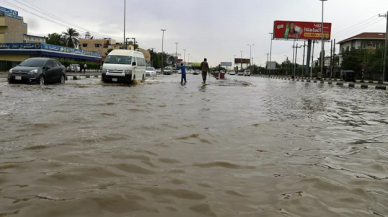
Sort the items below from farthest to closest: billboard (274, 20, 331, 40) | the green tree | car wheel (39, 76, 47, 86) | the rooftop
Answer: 1. the green tree
2. the rooftop
3. billboard (274, 20, 331, 40)
4. car wheel (39, 76, 47, 86)

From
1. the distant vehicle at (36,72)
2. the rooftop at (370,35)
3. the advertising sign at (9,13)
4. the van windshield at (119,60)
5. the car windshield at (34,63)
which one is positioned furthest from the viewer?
the rooftop at (370,35)

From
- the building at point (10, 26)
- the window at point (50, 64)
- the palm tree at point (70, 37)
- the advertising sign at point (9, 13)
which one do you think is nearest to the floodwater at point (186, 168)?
the window at point (50, 64)

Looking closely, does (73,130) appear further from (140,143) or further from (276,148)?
(276,148)

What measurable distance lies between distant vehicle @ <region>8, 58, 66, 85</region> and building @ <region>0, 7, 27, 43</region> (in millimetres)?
40196

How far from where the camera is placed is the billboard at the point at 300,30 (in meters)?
53.2

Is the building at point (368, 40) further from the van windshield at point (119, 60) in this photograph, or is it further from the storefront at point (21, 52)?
the van windshield at point (119, 60)

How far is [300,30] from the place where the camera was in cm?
5325

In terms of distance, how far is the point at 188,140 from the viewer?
454 cm

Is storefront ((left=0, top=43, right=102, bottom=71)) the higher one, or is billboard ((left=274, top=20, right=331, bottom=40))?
billboard ((left=274, top=20, right=331, bottom=40))

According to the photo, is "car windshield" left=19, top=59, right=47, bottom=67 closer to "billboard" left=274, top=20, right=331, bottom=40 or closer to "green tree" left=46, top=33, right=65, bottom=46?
"billboard" left=274, top=20, right=331, bottom=40

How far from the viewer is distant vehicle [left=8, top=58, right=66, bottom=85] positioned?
45.9ft

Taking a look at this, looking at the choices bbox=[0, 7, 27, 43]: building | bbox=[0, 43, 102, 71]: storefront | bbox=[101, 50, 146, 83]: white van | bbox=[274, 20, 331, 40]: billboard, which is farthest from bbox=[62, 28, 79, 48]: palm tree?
bbox=[101, 50, 146, 83]: white van

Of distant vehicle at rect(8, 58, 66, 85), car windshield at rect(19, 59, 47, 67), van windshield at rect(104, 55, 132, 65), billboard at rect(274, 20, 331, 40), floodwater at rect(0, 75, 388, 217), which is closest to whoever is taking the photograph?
floodwater at rect(0, 75, 388, 217)

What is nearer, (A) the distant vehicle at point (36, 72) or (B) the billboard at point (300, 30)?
(A) the distant vehicle at point (36, 72)
